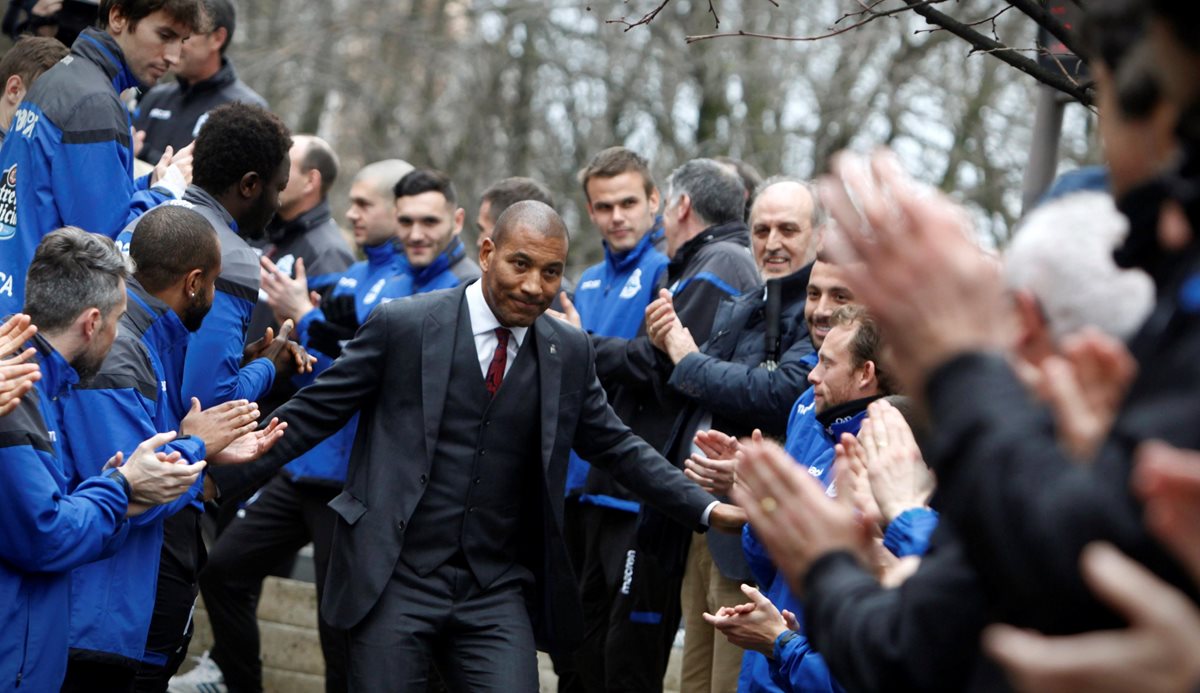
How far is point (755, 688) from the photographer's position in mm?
4918

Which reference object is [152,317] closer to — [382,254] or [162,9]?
[162,9]

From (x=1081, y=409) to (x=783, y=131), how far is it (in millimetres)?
16405

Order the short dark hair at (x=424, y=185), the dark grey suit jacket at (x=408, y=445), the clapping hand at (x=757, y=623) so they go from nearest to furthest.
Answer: the clapping hand at (x=757, y=623) → the dark grey suit jacket at (x=408, y=445) → the short dark hair at (x=424, y=185)

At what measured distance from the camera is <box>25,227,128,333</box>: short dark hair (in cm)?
459

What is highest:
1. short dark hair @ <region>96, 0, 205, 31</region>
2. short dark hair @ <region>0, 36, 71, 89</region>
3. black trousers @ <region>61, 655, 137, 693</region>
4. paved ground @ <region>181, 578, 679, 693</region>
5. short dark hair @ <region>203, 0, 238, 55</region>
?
short dark hair @ <region>203, 0, 238, 55</region>

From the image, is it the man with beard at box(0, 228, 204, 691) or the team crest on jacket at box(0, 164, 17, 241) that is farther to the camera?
the team crest on jacket at box(0, 164, 17, 241)

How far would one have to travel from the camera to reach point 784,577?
15.1 feet

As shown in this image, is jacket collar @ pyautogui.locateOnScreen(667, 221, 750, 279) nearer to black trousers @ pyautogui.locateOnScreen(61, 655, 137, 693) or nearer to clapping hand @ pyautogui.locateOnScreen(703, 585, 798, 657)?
clapping hand @ pyautogui.locateOnScreen(703, 585, 798, 657)

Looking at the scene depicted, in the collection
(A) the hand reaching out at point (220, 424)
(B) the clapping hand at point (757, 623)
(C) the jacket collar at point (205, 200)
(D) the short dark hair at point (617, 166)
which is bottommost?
(B) the clapping hand at point (757, 623)

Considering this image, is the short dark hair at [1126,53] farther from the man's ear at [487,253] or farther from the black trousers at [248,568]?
the black trousers at [248,568]

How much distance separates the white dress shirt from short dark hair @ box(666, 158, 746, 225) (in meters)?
1.86

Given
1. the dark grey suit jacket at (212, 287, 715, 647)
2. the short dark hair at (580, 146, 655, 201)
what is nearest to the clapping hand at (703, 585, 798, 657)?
the dark grey suit jacket at (212, 287, 715, 647)

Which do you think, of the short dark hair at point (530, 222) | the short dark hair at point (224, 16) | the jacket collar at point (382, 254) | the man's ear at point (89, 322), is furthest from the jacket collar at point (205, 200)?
the jacket collar at point (382, 254)

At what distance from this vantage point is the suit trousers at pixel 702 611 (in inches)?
251
